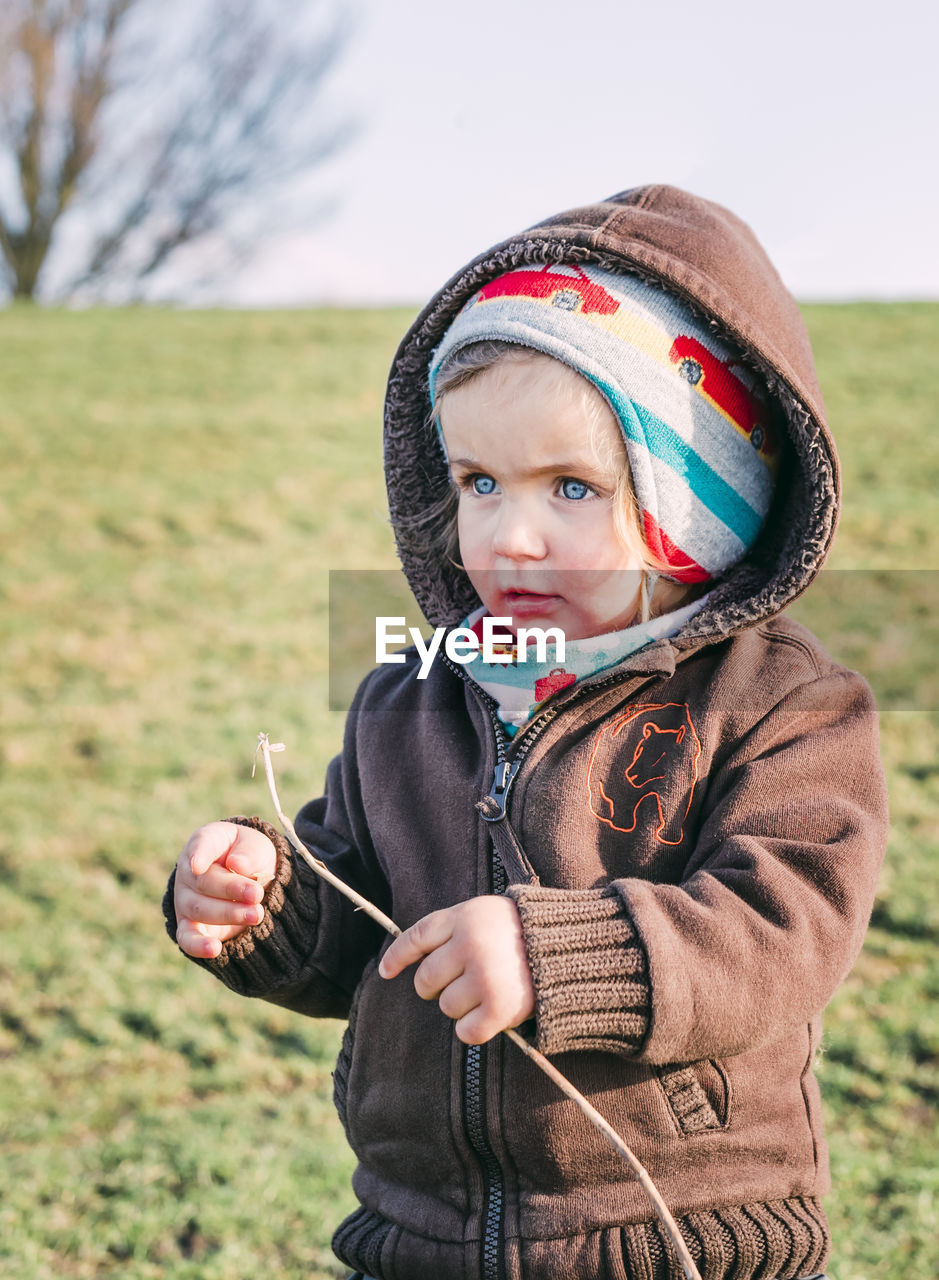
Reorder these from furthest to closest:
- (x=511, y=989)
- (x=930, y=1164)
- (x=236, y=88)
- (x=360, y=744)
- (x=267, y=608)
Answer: (x=236, y=88)
(x=267, y=608)
(x=930, y=1164)
(x=360, y=744)
(x=511, y=989)

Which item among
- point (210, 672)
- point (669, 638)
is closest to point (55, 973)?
point (210, 672)

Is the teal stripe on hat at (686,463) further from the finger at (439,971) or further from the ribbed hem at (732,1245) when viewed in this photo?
the ribbed hem at (732,1245)

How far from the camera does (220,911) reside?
1.60 meters

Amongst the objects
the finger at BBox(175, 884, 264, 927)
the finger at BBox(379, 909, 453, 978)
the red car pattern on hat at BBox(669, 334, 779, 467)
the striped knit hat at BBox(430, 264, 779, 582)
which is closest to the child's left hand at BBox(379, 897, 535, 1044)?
the finger at BBox(379, 909, 453, 978)

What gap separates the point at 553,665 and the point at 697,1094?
0.56 meters

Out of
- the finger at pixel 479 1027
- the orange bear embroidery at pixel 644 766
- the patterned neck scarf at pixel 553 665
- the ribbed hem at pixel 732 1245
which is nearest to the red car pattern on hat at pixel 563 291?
the patterned neck scarf at pixel 553 665

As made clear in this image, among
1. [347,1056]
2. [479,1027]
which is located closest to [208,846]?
[347,1056]

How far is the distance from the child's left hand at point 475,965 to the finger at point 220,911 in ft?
1.06

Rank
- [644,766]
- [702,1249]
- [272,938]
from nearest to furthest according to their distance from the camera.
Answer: [702,1249] < [644,766] < [272,938]

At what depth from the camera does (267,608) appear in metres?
6.84

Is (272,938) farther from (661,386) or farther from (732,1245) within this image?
(661,386)

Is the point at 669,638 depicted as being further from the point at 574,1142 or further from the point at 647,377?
the point at 574,1142

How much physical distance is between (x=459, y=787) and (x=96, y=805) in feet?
11.5

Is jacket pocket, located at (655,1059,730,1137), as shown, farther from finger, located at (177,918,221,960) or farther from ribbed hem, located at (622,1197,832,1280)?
finger, located at (177,918,221,960)
